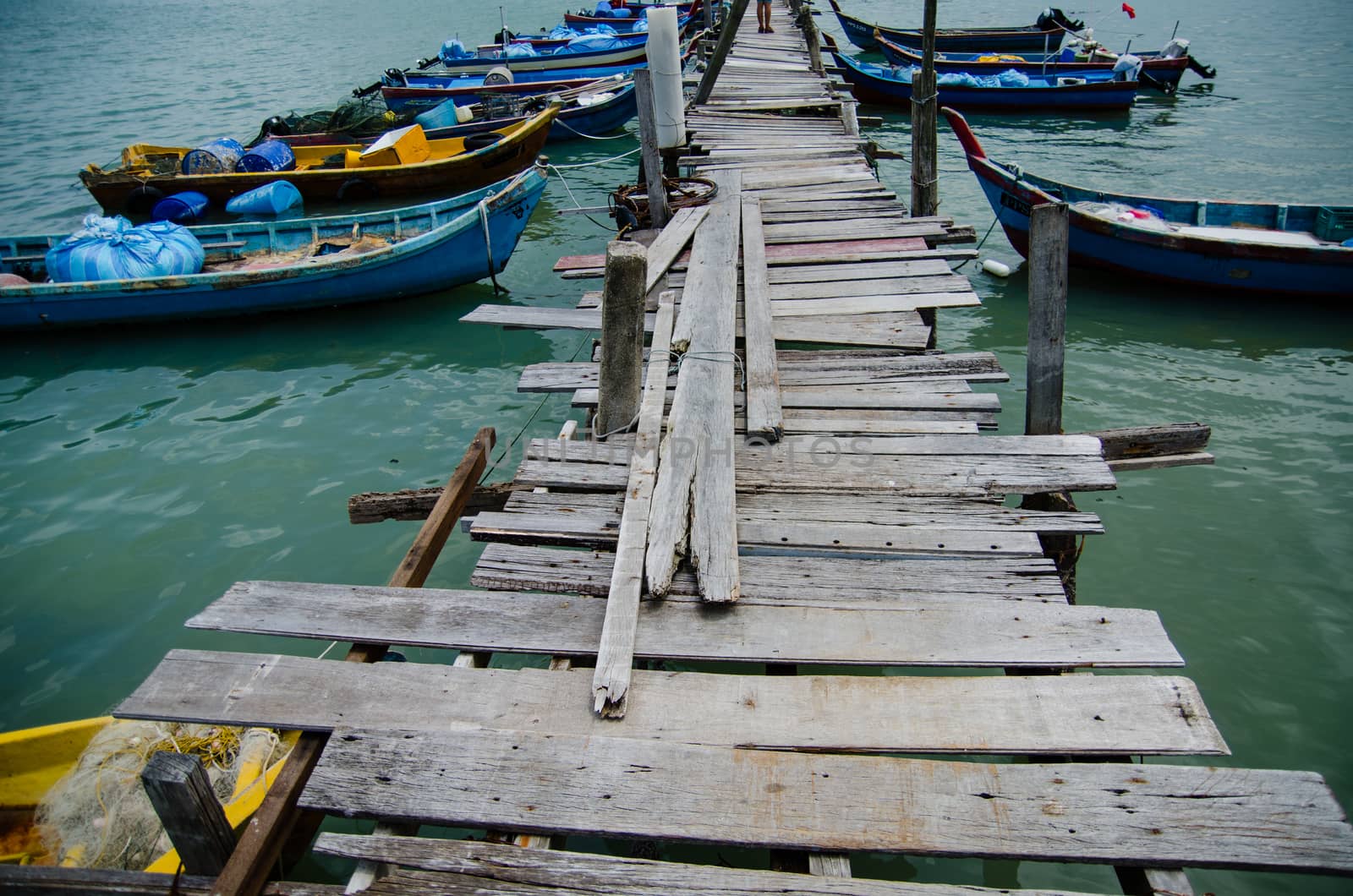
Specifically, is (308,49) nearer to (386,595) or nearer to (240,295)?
(240,295)

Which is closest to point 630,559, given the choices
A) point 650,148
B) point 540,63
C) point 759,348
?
point 759,348

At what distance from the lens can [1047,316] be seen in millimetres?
4441

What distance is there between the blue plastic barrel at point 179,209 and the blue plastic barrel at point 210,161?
0.68 meters

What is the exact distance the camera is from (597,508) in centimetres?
380

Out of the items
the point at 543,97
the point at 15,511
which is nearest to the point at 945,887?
the point at 15,511

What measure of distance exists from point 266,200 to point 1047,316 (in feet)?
A: 44.2

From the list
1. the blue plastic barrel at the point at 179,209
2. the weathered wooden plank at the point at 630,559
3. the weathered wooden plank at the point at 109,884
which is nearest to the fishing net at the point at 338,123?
the blue plastic barrel at the point at 179,209

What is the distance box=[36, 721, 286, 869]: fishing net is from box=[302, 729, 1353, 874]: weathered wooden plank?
65.3 inches

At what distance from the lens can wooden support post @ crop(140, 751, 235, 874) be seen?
7.47ft

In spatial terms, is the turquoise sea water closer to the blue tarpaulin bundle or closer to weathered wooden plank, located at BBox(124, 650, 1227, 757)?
the blue tarpaulin bundle

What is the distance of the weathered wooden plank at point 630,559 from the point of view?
273cm

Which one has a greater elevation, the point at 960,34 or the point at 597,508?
the point at 960,34

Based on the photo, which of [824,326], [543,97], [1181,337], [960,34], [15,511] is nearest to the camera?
[824,326]

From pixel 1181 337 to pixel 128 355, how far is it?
1219 centimetres
